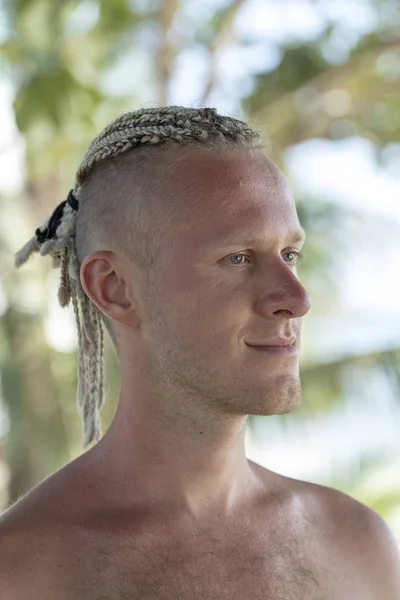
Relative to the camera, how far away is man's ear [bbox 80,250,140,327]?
2098 millimetres

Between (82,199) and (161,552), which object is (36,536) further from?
(82,199)

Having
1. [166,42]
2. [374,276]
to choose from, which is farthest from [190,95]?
[374,276]

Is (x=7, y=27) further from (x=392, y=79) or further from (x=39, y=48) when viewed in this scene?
(x=392, y=79)

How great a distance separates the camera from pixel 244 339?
1.93 metres

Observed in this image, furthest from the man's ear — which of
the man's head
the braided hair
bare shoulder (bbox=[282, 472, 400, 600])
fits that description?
Answer: bare shoulder (bbox=[282, 472, 400, 600])

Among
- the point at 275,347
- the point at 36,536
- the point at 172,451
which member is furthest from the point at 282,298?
the point at 36,536

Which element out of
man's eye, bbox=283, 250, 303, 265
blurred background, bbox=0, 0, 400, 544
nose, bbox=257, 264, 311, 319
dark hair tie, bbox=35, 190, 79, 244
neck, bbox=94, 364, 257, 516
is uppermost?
blurred background, bbox=0, 0, 400, 544

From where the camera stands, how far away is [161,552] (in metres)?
1.99

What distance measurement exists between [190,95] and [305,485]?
252 inches

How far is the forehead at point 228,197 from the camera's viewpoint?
198 cm

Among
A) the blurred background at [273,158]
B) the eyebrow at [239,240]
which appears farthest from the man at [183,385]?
the blurred background at [273,158]

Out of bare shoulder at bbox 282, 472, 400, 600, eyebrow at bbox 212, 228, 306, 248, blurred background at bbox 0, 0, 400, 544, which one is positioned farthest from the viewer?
blurred background at bbox 0, 0, 400, 544

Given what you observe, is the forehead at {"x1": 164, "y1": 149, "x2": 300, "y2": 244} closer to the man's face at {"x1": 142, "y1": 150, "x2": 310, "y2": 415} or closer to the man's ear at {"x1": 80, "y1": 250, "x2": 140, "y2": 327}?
the man's face at {"x1": 142, "y1": 150, "x2": 310, "y2": 415}

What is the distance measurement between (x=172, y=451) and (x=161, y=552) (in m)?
0.22
